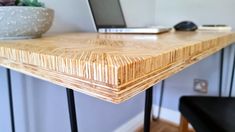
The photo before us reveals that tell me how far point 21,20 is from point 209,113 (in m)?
0.65

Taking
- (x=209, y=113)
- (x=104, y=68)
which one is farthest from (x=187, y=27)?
(x=104, y=68)

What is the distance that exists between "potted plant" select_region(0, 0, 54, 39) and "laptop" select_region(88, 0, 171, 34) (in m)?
0.32

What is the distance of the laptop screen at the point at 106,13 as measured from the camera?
3.08ft

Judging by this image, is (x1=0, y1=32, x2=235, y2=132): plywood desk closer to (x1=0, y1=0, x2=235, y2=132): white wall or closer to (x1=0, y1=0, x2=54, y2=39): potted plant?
(x1=0, y1=0, x2=54, y2=39): potted plant

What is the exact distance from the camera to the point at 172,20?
1.51 meters

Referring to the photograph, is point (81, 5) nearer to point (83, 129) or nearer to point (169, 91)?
point (83, 129)

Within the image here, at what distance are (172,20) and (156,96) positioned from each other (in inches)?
23.9

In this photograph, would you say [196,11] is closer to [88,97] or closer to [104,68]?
[88,97]

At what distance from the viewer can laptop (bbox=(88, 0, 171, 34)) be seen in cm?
82

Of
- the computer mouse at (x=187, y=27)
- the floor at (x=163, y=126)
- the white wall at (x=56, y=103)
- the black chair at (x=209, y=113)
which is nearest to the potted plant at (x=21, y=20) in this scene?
the white wall at (x=56, y=103)

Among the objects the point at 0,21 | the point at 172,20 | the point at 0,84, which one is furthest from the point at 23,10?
the point at 172,20

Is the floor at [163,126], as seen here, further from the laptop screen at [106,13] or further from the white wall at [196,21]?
the laptop screen at [106,13]

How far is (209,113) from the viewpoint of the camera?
724 mm

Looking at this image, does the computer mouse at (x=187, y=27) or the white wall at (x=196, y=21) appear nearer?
the computer mouse at (x=187, y=27)
